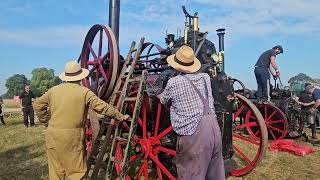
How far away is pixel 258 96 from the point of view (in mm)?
8570

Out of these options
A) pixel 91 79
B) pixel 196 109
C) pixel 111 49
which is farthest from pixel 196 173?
pixel 91 79

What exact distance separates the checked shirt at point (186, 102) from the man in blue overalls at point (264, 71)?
5.24 meters

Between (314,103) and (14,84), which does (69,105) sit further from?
(14,84)

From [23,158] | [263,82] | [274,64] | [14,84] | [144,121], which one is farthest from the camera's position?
[14,84]

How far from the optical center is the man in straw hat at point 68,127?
148 inches

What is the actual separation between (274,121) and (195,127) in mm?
5785

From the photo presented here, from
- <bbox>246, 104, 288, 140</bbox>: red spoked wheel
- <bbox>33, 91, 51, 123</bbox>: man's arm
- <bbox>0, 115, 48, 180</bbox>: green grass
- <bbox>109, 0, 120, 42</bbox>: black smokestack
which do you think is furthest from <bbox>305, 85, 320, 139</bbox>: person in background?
<bbox>33, 91, 51, 123</bbox>: man's arm

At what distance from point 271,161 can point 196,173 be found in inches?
148

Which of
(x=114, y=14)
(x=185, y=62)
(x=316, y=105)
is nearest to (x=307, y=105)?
(x=316, y=105)

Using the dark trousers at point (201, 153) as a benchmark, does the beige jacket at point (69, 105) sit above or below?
above

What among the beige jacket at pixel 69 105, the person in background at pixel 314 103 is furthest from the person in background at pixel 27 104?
the beige jacket at pixel 69 105

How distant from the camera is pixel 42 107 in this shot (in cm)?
397

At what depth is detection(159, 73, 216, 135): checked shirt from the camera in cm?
326

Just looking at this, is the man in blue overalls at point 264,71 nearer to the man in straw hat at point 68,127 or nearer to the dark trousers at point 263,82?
the dark trousers at point 263,82
